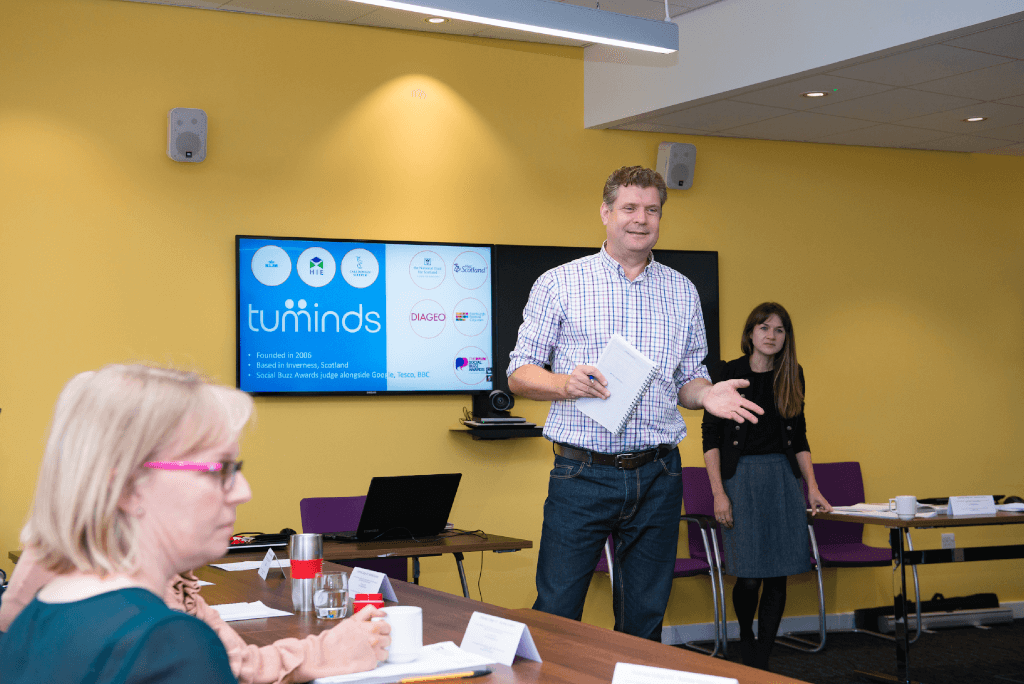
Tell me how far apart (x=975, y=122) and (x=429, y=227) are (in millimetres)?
3276

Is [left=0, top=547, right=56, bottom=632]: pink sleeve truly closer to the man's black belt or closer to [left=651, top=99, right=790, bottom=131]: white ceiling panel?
the man's black belt

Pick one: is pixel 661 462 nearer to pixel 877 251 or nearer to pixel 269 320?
pixel 269 320

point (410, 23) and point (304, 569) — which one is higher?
point (410, 23)

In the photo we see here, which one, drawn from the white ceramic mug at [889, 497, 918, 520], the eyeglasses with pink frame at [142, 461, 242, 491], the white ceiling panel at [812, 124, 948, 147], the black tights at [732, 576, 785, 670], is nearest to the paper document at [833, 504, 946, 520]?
the white ceramic mug at [889, 497, 918, 520]

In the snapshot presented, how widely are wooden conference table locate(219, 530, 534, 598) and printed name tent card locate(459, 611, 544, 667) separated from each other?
1.76 metres

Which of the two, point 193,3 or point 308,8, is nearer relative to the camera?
point 193,3

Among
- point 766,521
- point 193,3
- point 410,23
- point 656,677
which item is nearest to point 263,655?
point 656,677

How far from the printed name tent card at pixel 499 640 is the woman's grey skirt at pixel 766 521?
303 cm

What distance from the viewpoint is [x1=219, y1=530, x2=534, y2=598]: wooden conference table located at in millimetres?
3744

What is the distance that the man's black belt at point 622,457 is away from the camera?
2.88 metres

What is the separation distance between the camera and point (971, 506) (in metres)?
5.04

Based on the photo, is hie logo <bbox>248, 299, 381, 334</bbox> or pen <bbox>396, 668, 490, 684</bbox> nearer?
pen <bbox>396, 668, 490, 684</bbox>

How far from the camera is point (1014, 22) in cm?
429

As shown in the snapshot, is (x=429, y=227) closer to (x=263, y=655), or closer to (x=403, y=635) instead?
(x=403, y=635)
